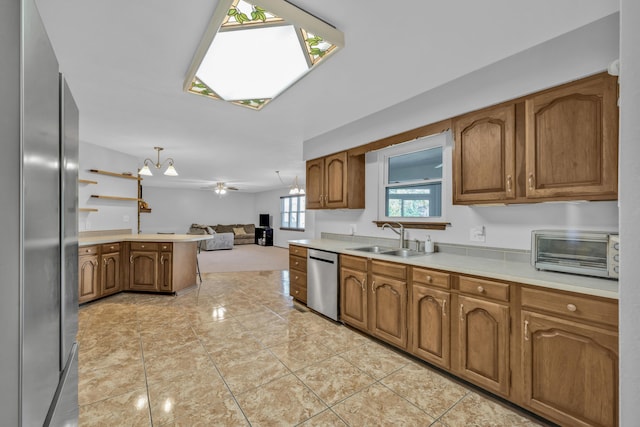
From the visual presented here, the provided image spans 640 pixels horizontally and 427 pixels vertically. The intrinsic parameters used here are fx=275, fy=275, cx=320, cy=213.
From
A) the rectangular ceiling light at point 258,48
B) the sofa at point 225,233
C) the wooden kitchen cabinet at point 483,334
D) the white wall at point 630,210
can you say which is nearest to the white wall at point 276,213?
the sofa at point 225,233

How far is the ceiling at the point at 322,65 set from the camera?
1614mm

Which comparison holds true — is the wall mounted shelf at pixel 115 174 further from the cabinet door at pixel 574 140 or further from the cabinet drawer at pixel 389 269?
the cabinet door at pixel 574 140

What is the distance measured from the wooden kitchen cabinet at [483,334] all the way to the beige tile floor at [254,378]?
159 mm

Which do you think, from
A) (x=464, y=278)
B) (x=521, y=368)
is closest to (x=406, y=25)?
(x=464, y=278)

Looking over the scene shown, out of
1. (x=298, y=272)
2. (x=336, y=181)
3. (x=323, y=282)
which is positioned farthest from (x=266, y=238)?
(x=323, y=282)

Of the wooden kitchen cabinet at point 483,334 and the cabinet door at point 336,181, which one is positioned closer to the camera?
the wooden kitchen cabinet at point 483,334

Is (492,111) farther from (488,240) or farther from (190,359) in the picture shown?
(190,359)

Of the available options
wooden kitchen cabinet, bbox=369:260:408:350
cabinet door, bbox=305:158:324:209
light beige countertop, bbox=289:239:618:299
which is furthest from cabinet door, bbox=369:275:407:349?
cabinet door, bbox=305:158:324:209

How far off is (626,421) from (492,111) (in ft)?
6.91

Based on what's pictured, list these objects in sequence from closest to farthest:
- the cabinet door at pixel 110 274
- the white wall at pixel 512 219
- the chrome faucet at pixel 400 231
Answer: the white wall at pixel 512 219 < the chrome faucet at pixel 400 231 < the cabinet door at pixel 110 274

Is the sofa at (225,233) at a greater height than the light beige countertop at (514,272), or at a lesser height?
lesser

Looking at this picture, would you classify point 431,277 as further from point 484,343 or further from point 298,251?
point 298,251

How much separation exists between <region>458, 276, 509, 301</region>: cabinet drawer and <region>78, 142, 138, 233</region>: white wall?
535cm

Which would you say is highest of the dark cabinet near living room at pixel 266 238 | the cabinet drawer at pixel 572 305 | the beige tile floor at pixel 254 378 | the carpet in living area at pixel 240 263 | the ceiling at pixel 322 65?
the ceiling at pixel 322 65
